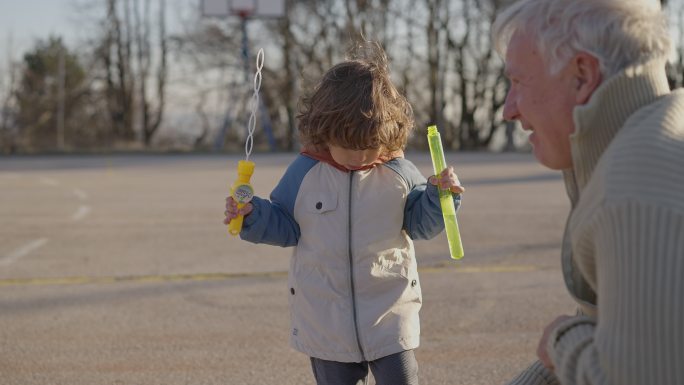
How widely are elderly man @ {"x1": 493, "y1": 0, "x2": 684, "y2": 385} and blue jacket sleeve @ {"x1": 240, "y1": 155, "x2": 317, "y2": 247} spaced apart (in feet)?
4.24

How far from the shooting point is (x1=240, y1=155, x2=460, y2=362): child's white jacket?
116 inches

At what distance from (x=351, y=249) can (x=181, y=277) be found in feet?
12.7

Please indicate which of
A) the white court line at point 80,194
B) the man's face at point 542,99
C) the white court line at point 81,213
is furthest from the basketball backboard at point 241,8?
the man's face at point 542,99

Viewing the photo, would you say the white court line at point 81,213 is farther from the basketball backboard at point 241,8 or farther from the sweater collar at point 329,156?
the basketball backboard at point 241,8

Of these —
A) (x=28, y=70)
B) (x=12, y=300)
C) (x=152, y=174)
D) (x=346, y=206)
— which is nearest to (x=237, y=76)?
(x=28, y=70)

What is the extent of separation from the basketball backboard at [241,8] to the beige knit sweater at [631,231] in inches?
1010

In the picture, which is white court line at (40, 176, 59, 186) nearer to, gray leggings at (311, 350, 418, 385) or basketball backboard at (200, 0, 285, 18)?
basketball backboard at (200, 0, 285, 18)

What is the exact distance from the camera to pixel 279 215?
3033 millimetres

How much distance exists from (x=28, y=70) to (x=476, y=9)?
55.8ft

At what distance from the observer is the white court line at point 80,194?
41.0 feet

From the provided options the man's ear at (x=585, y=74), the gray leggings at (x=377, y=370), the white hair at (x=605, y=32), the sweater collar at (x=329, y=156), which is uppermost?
the white hair at (x=605, y=32)

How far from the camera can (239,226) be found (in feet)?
9.64

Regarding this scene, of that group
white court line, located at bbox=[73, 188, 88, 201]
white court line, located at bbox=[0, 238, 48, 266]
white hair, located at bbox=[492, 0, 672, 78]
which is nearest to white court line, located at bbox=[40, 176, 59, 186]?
white court line, located at bbox=[73, 188, 88, 201]

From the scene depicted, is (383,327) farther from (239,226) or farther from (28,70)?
→ (28,70)
